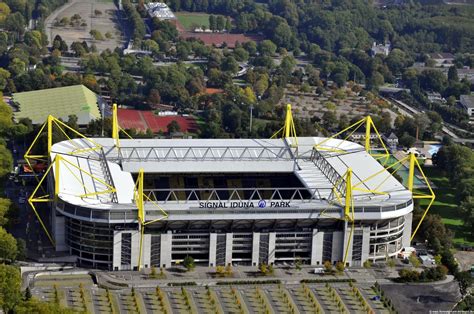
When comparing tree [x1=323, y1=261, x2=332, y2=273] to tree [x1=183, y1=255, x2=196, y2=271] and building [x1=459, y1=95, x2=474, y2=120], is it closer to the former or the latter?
tree [x1=183, y1=255, x2=196, y2=271]

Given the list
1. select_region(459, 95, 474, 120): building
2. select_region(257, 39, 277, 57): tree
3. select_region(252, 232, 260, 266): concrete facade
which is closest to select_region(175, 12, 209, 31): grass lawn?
select_region(257, 39, 277, 57): tree

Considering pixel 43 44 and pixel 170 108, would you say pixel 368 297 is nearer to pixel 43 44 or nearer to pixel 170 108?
pixel 170 108

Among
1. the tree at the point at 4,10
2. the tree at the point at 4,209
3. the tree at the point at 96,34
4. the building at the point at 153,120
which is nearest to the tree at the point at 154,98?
the building at the point at 153,120

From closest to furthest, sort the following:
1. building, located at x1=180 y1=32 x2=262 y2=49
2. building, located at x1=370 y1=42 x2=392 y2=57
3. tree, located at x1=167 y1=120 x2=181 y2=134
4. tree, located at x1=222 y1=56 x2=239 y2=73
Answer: tree, located at x1=167 y1=120 x2=181 y2=134
tree, located at x1=222 y1=56 x2=239 y2=73
building, located at x1=370 y1=42 x2=392 y2=57
building, located at x1=180 y1=32 x2=262 y2=49

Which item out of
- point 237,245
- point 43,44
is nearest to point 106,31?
point 43,44

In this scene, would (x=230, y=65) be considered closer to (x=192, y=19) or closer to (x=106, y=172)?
(x=192, y=19)

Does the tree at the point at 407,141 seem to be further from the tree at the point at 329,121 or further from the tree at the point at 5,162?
the tree at the point at 5,162
